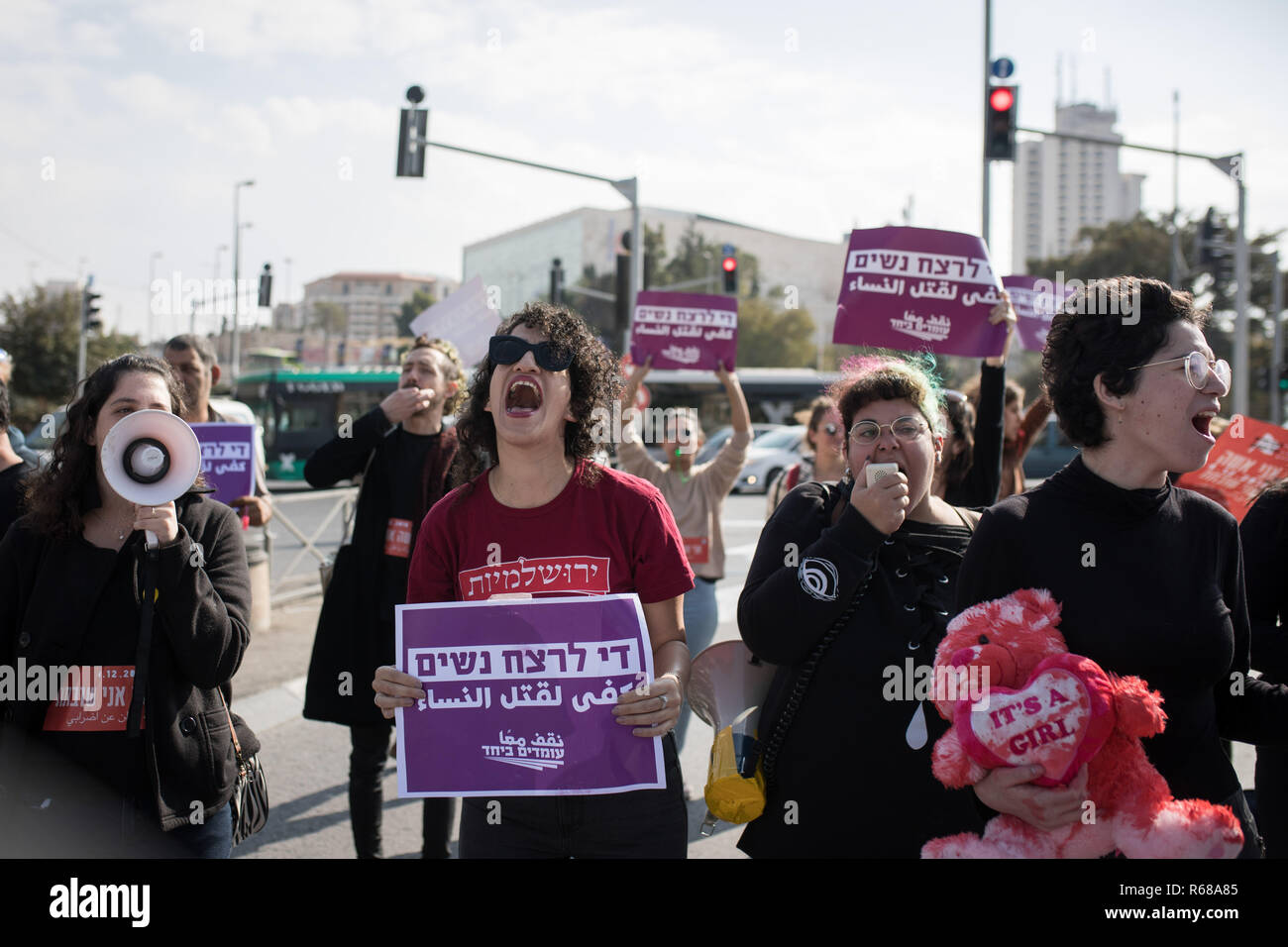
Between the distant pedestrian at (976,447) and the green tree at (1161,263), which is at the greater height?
the green tree at (1161,263)

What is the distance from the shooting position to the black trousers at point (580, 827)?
8.14 feet

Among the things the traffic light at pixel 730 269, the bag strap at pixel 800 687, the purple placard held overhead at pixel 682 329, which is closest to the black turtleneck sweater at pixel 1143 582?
the bag strap at pixel 800 687

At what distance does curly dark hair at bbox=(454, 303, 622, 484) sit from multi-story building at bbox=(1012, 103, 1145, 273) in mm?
126056

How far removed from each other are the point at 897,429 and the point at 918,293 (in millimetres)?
2163

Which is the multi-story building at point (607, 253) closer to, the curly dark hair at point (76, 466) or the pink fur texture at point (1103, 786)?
the curly dark hair at point (76, 466)

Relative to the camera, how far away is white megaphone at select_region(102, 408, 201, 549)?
258 centimetres

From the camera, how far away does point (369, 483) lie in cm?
436

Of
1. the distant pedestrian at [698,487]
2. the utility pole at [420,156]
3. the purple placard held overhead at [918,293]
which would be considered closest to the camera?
the purple placard held overhead at [918,293]

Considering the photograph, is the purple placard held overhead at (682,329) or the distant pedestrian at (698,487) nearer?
the distant pedestrian at (698,487)

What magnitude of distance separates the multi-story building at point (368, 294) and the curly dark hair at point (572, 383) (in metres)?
126

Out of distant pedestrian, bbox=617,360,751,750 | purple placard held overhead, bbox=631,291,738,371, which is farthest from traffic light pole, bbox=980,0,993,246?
distant pedestrian, bbox=617,360,751,750

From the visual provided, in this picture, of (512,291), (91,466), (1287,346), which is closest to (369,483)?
(91,466)

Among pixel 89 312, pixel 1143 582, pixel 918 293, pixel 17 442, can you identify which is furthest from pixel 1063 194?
pixel 1143 582

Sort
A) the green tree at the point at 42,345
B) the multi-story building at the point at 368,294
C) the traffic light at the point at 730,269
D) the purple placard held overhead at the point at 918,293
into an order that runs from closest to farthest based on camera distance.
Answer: the purple placard held overhead at the point at 918,293, the traffic light at the point at 730,269, the green tree at the point at 42,345, the multi-story building at the point at 368,294
